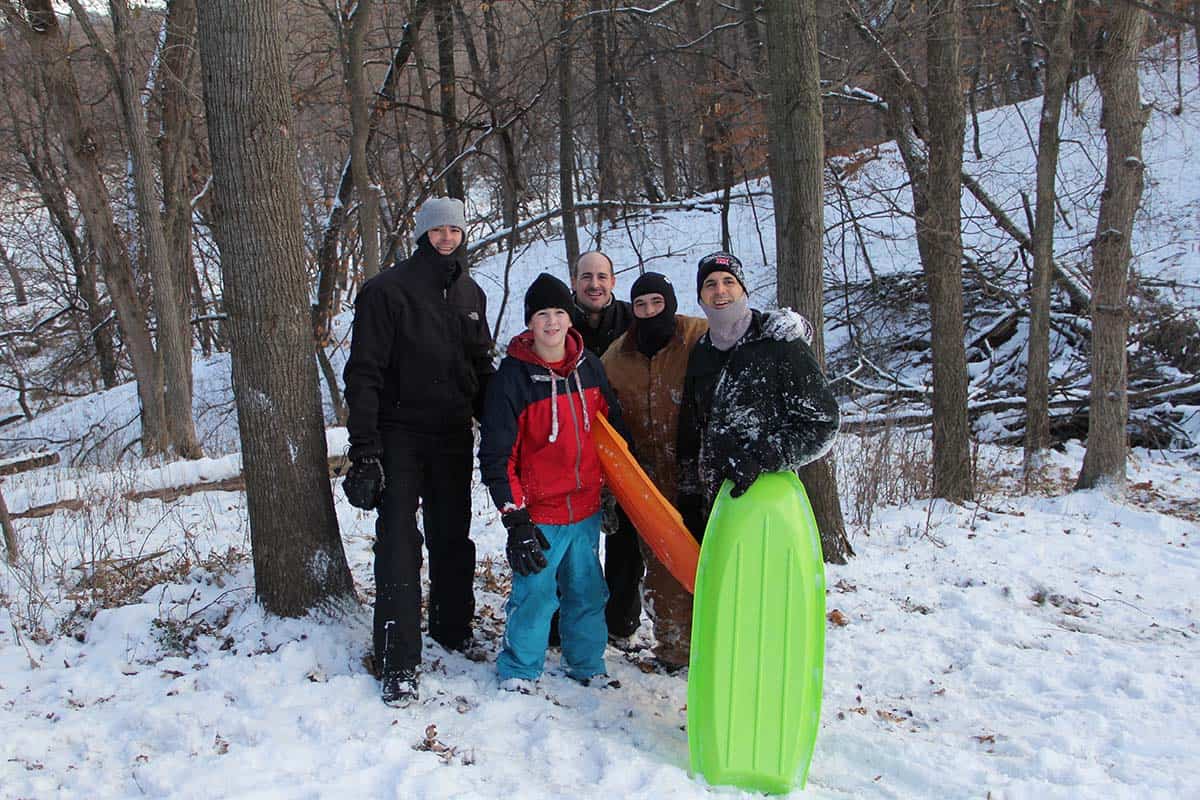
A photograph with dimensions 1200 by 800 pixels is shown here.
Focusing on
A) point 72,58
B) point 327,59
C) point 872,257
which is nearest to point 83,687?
point 327,59

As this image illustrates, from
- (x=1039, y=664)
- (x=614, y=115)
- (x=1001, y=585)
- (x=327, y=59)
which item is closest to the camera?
(x=1039, y=664)

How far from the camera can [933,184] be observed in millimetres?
7547

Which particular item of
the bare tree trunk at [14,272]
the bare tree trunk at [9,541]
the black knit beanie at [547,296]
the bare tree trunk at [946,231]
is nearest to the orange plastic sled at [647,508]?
the black knit beanie at [547,296]

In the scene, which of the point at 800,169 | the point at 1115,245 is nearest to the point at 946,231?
the point at 1115,245

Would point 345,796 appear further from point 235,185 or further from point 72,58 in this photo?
point 72,58

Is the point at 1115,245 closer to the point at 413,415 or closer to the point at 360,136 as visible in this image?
the point at 413,415

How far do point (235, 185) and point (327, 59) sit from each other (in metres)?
7.24

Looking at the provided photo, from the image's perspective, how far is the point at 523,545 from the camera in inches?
134

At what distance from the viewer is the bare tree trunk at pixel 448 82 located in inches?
428

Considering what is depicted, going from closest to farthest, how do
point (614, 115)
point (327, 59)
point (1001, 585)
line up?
1. point (1001, 585)
2. point (327, 59)
3. point (614, 115)

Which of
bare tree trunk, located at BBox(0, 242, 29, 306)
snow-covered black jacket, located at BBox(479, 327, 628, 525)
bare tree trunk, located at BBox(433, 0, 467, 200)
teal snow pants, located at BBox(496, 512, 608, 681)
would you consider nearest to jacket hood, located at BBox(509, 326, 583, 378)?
snow-covered black jacket, located at BBox(479, 327, 628, 525)

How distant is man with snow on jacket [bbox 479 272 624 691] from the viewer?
3.53 meters

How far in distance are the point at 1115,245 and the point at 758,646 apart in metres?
6.55

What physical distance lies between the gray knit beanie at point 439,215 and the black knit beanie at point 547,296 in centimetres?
44
